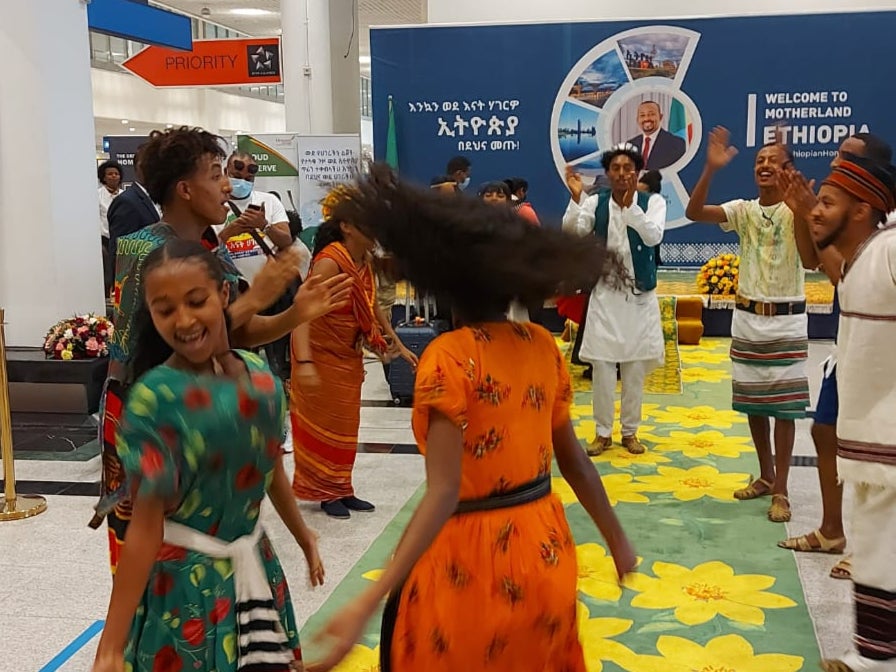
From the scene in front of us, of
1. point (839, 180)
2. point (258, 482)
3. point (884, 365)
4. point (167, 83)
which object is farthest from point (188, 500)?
point (167, 83)

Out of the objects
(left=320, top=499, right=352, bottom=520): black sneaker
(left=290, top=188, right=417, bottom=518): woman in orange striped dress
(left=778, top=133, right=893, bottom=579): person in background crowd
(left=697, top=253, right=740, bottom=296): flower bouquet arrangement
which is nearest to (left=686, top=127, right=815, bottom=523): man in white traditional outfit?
(left=778, top=133, right=893, bottom=579): person in background crowd

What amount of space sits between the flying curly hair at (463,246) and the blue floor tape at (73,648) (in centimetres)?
193

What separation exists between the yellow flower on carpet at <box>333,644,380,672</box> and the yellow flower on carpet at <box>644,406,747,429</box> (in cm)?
314

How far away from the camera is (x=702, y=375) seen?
688 centimetres

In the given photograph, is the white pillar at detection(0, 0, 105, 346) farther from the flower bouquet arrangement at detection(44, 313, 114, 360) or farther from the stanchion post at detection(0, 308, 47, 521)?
the stanchion post at detection(0, 308, 47, 521)

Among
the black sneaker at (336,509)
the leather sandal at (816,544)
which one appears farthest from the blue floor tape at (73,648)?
the leather sandal at (816,544)

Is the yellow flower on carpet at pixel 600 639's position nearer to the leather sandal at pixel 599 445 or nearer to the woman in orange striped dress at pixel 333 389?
the woman in orange striped dress at pixel 333 389

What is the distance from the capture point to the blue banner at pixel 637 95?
8492 mm

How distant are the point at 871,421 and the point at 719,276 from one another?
6.42 m

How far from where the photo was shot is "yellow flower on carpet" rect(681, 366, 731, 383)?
6.69 meters

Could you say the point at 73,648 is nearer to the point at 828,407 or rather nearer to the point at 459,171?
the point at 828,407

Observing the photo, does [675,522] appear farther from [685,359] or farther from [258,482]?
[685,359]

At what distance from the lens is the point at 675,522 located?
3873mm

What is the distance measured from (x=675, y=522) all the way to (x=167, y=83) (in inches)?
429
